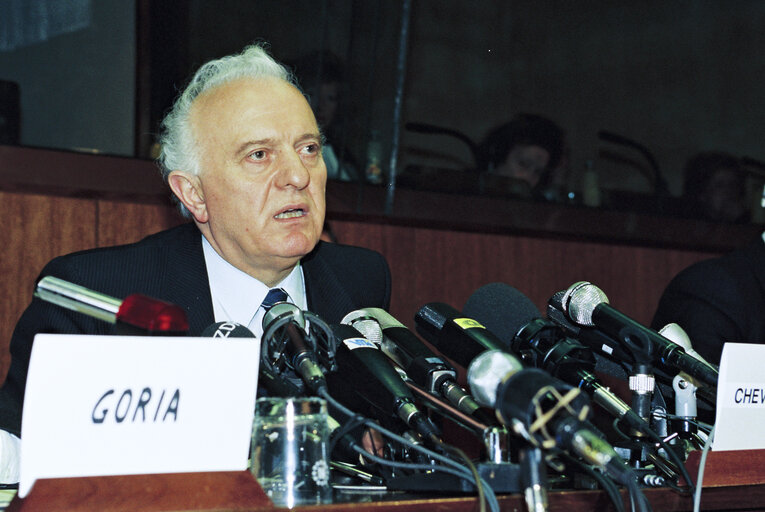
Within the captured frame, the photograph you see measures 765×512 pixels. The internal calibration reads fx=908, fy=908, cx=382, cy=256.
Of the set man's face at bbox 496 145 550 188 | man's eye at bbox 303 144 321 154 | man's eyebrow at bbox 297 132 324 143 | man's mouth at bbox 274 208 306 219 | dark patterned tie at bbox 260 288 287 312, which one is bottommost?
dark patterned tie at bbox 260 288 287 312

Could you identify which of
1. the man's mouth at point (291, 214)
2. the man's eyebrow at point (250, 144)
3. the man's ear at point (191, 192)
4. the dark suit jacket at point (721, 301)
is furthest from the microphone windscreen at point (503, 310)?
the dark suit jacket at point (721, 301)

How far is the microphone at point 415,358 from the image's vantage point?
1.25 metres

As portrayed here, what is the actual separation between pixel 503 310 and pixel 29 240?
1.78 m

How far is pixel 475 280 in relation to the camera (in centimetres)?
357

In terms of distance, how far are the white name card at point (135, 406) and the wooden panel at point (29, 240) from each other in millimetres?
1918

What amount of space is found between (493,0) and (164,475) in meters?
3.21

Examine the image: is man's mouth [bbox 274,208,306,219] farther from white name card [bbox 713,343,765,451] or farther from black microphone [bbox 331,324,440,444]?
white name card [bbox 713,343,765,451]

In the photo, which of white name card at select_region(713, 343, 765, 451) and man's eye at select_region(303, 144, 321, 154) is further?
man's eye at select_region(303, 144, 321, 154)

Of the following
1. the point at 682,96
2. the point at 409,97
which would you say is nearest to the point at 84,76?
the point at 409,97

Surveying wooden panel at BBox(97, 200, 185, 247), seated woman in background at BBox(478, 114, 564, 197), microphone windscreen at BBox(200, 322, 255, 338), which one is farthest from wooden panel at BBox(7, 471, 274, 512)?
seated woman in background at BBox(478, 114, 564, 197)

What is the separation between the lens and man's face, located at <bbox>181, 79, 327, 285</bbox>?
1979 mm

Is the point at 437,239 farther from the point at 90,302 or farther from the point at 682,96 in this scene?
the point at 90,302

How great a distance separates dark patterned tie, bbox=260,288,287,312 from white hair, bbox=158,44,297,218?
33 centimetres

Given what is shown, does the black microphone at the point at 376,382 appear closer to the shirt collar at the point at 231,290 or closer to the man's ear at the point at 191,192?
the shirt collar at the point at 231,290
